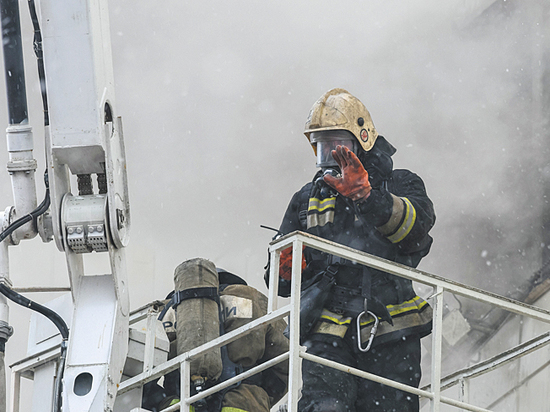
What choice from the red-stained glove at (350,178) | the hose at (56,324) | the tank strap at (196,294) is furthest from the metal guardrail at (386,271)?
the tank strap at (196,294)

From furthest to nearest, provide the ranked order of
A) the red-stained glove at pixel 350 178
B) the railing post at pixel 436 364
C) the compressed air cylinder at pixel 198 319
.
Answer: the compressed air cylinder at pixel 198 319, the red-stained glove at pixel 350 178, the railing post at pixel 436 364

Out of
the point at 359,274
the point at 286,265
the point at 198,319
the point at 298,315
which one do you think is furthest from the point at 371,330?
the point at 198,319

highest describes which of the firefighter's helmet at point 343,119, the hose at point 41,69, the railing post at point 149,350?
the hose at point 41,69

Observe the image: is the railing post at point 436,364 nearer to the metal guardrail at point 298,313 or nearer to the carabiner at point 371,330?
the metal guardrail at point 298,313

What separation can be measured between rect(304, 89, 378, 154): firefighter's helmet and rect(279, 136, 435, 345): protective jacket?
0.29ft

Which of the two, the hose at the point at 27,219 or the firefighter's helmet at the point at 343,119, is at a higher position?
the firefighter's helmet at the point at 343,119

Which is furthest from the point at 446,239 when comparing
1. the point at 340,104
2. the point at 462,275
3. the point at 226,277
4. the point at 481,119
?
the point at 340,104

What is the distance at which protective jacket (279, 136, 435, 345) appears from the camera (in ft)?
13.0

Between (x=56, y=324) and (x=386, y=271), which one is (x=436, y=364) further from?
(x=56, y=324)

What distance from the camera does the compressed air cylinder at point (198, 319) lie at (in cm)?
500

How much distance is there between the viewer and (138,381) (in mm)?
4457

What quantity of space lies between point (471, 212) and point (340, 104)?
11.1 m

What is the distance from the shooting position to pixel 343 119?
4.30 metres

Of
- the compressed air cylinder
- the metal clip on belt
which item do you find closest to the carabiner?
the metal clip on belt
